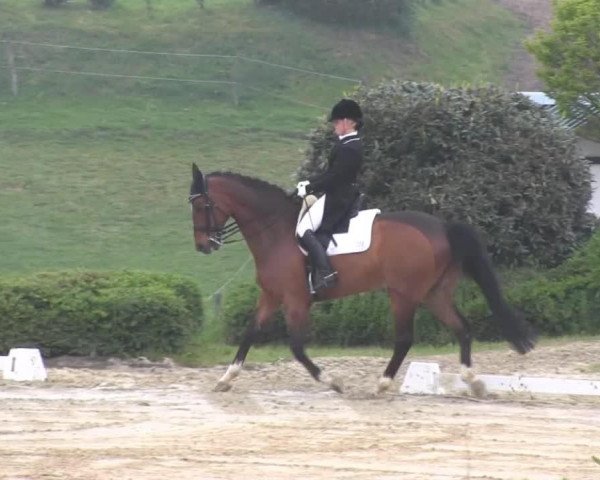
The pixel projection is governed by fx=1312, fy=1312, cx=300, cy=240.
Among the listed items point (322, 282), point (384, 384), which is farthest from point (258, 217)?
point (384, 384)

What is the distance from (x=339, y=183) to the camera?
11.6 meters

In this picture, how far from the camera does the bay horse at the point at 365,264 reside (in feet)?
38.2

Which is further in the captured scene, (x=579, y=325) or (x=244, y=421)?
(x=579, y=325)

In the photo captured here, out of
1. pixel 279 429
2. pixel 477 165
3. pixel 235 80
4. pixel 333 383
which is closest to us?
pixel 279 429

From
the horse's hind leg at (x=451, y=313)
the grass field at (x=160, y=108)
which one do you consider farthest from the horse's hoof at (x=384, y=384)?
the grass field at (x=160, y=108)

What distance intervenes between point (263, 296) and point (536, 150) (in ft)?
17.5

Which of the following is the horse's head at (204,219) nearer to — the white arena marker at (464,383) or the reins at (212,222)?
the reins at (212,222)

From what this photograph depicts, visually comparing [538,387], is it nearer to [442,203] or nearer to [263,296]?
[263,296]

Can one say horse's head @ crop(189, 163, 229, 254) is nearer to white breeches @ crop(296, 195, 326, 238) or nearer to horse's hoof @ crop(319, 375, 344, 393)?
white breeches @ crop(296, 195, 326, 238)

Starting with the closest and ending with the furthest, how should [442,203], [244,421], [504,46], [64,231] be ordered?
1. [244,421]
2. [442,203]
3. [64,231]
4. [504,46]

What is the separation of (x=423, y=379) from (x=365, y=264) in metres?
1.14

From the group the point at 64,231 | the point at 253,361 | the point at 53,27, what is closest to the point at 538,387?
the point at 253,361

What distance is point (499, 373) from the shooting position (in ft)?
41.2

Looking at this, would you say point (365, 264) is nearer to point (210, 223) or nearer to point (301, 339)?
point (301, 339)
